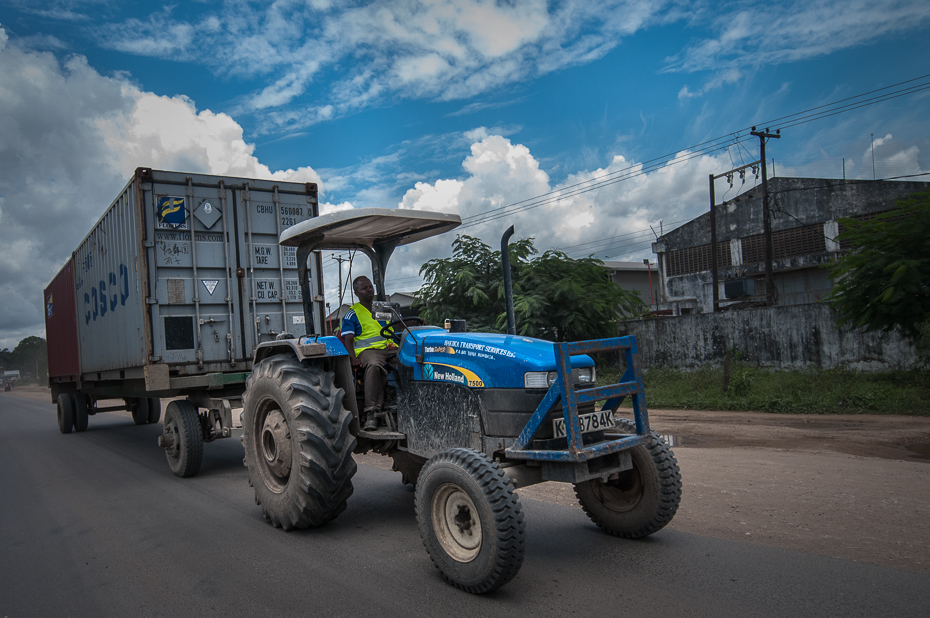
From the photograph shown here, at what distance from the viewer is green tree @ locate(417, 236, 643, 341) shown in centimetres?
1528

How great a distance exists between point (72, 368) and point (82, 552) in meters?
9.11

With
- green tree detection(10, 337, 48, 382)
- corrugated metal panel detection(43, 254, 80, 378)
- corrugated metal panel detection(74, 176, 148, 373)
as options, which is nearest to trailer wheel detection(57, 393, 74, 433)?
corrugated metal panel detection(43, 254, 80, 378)

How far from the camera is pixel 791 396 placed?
12.4 meters

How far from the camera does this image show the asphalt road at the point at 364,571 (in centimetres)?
342

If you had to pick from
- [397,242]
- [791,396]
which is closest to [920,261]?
[791,396]

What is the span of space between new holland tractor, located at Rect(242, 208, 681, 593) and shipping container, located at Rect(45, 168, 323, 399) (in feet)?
5.83

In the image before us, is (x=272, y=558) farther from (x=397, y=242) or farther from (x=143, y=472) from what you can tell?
(x=143, y=472)

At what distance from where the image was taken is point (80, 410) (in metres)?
13.4

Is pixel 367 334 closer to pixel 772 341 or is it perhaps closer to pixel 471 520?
pixel 471 520

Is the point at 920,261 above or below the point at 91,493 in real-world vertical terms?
above

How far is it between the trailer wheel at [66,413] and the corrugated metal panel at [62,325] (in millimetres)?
561

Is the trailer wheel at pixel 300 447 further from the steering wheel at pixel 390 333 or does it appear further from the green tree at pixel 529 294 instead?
the green tree at pixel 529 294

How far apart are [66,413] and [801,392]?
1614cm

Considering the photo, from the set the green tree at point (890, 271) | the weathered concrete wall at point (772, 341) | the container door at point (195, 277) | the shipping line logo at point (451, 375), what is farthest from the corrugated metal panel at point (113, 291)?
the green tree at point (890, 271)
